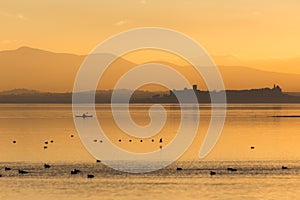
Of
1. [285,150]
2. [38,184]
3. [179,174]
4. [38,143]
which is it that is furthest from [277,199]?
[38,143]

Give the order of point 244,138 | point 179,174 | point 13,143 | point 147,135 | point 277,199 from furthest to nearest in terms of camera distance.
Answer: point 147,135 → point 244,138 → point 13,143 → point 179,174 → point 277,199

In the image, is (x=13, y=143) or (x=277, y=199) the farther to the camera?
(x=13, y=143)

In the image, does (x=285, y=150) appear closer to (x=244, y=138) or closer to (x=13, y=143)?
(x=244, y=138)

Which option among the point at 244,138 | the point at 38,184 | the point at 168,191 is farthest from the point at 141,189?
the point at 244,138

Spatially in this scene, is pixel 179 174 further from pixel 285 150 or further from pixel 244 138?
pixel 244 138

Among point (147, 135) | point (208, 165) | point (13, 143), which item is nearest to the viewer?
point (208, 165)

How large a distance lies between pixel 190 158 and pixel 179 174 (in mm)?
19018

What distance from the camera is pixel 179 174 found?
73375mm

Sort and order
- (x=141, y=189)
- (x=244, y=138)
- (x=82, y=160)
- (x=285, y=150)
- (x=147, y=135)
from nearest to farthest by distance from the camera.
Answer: (x=141, y=189) → (x=82, y=160) → (x=285, y=150) → (x=244, y=138) → (x=147, y=135)

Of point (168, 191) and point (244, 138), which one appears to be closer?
point (168, 191)

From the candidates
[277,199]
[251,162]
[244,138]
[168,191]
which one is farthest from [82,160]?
[244,138]

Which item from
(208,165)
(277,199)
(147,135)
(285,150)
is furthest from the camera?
(147,135)

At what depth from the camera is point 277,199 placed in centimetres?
5772

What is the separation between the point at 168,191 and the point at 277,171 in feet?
67.6
